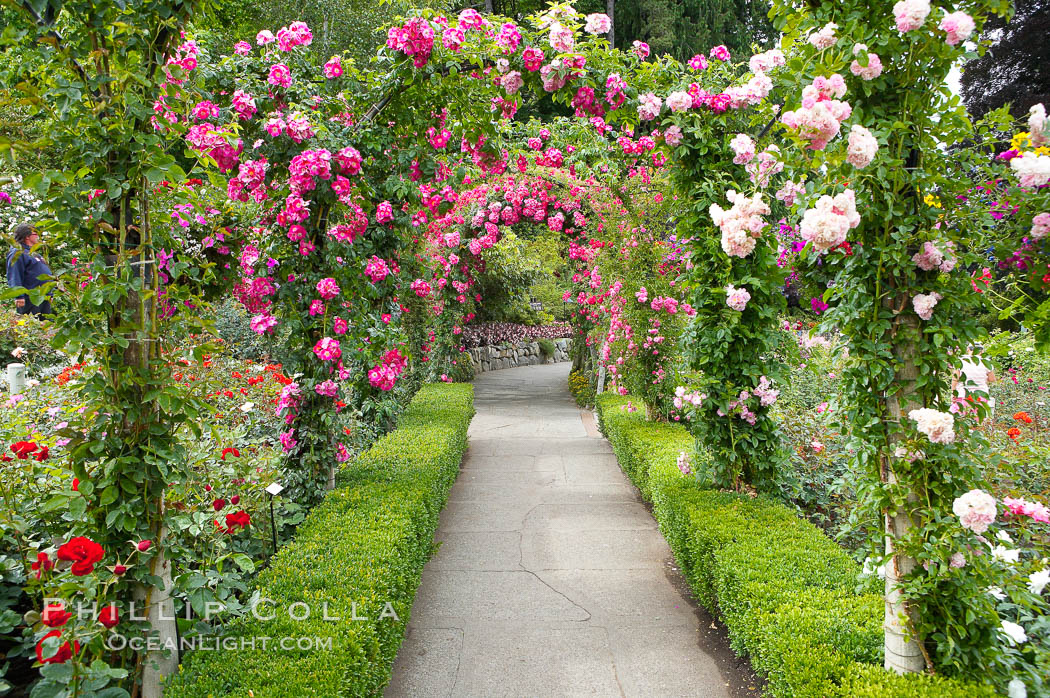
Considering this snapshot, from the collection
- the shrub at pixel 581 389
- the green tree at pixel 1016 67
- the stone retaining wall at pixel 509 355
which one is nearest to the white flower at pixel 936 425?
the shrub at pixel 581 389

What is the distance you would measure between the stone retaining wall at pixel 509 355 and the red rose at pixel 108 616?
12.7 m

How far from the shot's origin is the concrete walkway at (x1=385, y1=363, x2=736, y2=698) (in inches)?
116

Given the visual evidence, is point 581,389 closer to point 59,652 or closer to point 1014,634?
point 1014,634

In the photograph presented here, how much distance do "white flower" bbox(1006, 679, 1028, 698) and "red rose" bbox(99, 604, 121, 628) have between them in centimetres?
258

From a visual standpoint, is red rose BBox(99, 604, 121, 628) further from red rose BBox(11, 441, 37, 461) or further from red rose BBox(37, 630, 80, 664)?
red rose BBox(11, 441, 37, 461)

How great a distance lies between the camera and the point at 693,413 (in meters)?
4.21

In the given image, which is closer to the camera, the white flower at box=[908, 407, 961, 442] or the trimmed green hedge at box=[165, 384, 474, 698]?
the white flower at box=[908, 407, 961, 442]

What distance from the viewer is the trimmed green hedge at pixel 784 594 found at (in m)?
2.02

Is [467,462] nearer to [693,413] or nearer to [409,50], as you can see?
[693,413]

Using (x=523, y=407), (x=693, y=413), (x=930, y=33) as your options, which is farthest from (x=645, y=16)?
(x=930, y=33)

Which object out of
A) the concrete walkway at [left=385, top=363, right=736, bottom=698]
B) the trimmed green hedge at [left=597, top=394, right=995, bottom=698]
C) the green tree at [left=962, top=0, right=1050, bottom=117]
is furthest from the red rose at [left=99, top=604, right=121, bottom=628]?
the green tree at [left=962, top=0, right=1050, bottom=117]

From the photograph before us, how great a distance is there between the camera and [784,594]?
254 cm

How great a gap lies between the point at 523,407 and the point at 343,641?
9060 millimetres

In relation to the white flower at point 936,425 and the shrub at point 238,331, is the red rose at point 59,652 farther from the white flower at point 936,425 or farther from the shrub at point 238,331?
the shrub at point 238,331
